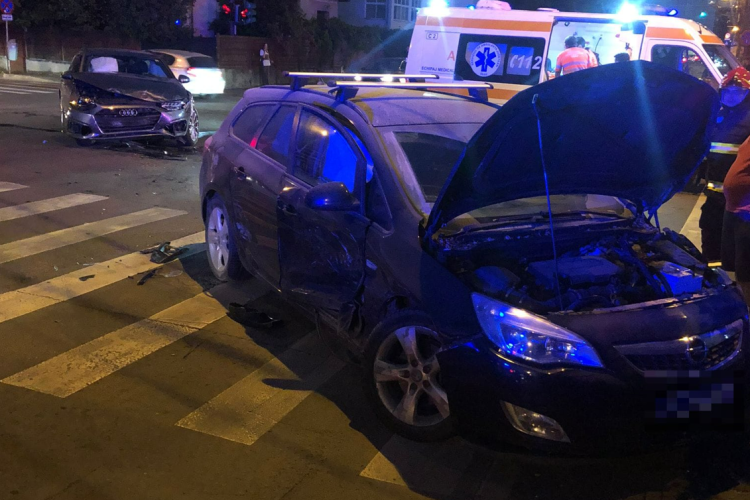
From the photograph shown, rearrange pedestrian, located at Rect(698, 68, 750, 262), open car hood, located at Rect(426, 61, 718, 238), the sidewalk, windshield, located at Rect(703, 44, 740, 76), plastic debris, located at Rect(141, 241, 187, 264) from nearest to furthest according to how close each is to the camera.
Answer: open car hood, located at Rect(426, 61, 718, 238) < pedestrian, located at Rect(698, 68, 750, 262) < plastic debris, located at Rect(141, 241, 187, 264) < windshield, located at Rect(703, 44, 740, 76) < the sidewalk

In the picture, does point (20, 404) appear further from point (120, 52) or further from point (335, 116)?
point (120, 52)

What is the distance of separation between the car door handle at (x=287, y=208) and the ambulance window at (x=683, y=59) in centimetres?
991

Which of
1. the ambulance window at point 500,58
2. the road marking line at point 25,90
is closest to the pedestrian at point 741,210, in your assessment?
the ambulance window at point 500,58

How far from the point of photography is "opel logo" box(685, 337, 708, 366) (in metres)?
3.22

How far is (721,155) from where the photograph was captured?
21.0 feet

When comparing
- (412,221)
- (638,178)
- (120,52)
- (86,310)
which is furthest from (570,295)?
(120,52)

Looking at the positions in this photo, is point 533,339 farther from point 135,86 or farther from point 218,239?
point 135,86

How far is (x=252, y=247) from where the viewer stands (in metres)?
5.29

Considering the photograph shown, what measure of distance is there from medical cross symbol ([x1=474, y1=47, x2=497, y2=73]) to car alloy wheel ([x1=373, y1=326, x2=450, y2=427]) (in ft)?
34.3

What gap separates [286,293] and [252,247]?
650 millimetres

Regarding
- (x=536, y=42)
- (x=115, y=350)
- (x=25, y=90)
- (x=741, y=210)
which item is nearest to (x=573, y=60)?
(x=536, y=42)

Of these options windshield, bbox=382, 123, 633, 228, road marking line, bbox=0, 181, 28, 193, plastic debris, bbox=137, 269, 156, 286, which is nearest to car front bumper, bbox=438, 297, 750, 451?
windshield, bbox=382, 123, 633, 228

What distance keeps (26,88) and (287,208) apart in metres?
25.0

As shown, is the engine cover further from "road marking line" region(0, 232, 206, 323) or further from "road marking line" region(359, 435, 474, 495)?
"road marking line" region(0, 232, 206, 323)
